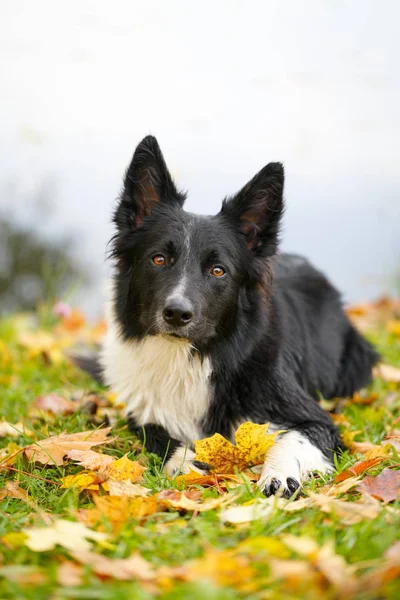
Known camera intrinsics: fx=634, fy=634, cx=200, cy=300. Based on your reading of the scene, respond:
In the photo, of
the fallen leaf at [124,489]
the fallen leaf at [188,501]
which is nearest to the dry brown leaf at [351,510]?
the fallen leaf at [188,501]

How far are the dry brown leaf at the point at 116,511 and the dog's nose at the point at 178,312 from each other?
3.32 feet

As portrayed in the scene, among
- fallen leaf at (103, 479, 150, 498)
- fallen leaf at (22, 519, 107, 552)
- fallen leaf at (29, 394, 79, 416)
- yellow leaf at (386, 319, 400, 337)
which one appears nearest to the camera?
fallen leaf at (22, 519, 107, 552)

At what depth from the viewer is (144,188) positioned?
152 inches

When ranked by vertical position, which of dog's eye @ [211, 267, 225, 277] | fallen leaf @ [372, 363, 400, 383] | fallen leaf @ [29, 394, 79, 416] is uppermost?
dog's eye @ [211, 267, 225, 277]

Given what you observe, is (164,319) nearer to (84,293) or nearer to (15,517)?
(15,517)

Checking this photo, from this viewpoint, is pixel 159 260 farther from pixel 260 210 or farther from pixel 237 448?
pixel 237 448

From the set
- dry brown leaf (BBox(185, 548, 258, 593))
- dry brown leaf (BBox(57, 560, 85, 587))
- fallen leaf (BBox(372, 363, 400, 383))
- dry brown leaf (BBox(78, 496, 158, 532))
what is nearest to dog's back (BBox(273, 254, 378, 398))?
fallen leaf (BBox(372, 363, 400, 383))

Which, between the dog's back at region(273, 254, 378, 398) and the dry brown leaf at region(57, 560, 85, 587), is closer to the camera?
the dry brown leaf at region(57, 560, 85, 587)

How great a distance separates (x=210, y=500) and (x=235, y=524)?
23cm

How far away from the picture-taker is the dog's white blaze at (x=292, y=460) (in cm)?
304

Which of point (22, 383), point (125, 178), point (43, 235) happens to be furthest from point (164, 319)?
A: point (43, 235)

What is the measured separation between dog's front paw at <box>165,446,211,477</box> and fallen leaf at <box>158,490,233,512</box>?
33cm

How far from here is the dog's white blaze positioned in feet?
9.96

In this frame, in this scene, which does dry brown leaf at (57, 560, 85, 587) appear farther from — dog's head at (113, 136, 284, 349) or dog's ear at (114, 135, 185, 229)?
dog's ear at (114, 135, 185, 229)
